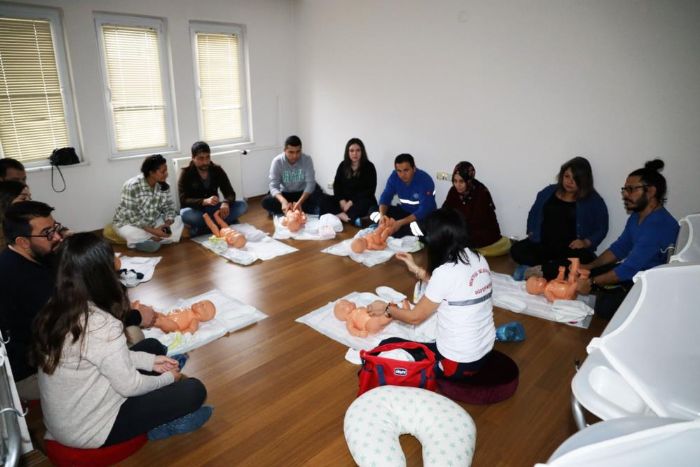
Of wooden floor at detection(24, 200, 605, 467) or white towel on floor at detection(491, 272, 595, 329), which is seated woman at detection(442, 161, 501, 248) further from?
wooden floor at detection(24, 200, 605, 467)

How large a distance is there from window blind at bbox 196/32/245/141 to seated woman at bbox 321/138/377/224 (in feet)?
5.54

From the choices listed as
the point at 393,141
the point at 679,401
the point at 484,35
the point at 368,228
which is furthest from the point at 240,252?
the point at 679,401

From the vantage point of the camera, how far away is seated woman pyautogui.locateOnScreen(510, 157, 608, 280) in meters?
3.63

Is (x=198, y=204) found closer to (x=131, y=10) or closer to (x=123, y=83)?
(x=123, y=83)

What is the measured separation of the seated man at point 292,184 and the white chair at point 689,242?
3490 mm

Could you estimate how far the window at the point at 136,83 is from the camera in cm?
462

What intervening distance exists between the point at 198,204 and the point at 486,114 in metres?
2.95

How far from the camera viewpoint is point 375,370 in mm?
2170

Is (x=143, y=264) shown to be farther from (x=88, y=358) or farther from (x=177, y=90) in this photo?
(x=88, y=358)

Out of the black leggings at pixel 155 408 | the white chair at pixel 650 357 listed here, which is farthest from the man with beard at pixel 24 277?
the white chair at pixel 650 357

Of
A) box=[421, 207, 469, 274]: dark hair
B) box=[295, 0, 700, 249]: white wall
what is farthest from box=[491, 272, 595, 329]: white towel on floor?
box=[421, 207, 469, 274]: dark hair

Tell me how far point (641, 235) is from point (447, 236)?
63.9 inches

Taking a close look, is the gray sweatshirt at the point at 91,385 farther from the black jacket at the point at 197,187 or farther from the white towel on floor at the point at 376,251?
the black jacket at the point at 197,187

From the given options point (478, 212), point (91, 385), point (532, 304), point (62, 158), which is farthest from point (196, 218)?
point (532, 304)
